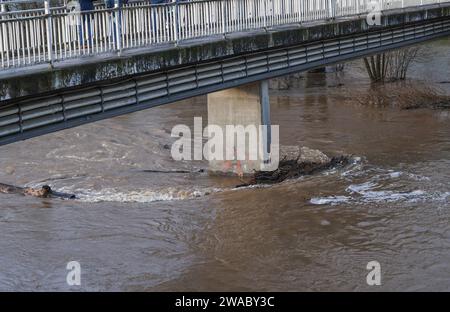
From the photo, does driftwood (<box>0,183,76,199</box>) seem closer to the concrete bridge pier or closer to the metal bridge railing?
the concrete bridge pier

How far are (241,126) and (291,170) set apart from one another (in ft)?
4.53

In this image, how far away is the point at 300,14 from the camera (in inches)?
643

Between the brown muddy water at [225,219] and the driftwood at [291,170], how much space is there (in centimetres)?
Answer: 34

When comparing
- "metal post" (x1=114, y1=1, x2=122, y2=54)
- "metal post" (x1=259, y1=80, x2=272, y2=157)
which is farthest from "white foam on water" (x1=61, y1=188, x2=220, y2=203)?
"metal post" (x1=114, y1=1, x2=122, y2=54)

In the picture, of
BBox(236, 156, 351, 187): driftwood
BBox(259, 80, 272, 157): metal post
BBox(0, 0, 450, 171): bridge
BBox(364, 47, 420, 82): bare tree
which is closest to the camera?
BBox(0, 0, 450, 171): bridge

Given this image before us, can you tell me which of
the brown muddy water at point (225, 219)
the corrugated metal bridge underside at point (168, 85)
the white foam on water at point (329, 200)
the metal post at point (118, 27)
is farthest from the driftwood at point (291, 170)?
the metal post at point (118, 27)

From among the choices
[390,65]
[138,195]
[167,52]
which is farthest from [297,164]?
[390,65]

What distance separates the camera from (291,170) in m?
16.3

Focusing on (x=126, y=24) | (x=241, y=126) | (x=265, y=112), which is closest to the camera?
(x=126, y=24)

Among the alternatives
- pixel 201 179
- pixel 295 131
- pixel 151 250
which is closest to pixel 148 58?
pixel 151 250

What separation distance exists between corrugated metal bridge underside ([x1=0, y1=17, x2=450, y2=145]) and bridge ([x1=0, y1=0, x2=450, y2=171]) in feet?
0.05

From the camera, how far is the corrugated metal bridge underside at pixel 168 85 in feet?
33.8

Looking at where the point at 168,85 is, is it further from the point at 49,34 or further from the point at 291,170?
→ the point at 291,170

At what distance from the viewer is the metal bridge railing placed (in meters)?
10.3
